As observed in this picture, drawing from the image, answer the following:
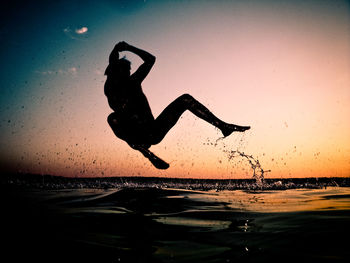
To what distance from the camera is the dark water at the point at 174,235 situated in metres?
2.59

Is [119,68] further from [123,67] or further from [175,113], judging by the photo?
[175,113]

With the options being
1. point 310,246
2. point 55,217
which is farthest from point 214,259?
point 55,217

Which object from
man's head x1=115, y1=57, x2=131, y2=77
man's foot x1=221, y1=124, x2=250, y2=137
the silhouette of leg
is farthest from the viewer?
man's foot x1=221, y1=124, x2=250, y2=137

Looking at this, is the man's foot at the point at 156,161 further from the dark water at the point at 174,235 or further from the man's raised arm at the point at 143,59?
the man's raised arm at the point at 143,59

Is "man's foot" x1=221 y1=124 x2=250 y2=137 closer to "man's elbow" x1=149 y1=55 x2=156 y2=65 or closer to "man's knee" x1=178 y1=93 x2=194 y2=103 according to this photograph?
"man's knee" x1=178 y1=93 x2=194 y2=103

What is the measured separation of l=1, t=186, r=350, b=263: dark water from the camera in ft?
8.51

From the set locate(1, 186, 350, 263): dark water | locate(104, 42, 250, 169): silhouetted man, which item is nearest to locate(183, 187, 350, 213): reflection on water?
locate(1, 186, 350, 263): dark water

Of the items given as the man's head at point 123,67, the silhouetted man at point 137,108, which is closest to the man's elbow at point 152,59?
the silhouetted man at point 137,108

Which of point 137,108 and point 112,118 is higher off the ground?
point 137,108

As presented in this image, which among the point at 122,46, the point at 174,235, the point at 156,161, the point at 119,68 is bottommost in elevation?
the point at 174,235

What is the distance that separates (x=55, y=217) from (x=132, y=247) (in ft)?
8.07

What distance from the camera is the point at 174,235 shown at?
3.46 meters

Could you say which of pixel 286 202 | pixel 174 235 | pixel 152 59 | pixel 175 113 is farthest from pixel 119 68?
pixel 286 202

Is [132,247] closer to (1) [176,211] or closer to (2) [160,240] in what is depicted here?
(2) [160,240]
